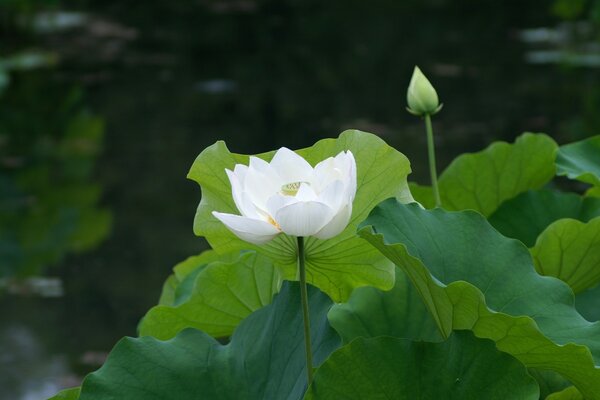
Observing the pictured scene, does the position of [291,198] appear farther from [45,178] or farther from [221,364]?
[45,178]

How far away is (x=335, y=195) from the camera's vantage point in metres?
0.83

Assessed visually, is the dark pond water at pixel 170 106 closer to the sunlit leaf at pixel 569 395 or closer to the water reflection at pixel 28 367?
the water reflection at pixel 28 367

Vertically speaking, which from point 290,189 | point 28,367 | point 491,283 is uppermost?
point 290,189

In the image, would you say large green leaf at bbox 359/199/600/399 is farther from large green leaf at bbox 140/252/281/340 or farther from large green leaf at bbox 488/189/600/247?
large green leaf at bbox 488/189/600/247

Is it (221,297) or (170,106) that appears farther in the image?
(170,106)

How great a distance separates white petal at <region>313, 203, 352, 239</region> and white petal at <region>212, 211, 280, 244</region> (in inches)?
1.2

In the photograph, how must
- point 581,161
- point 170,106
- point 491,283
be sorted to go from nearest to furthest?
point 491,283, point 581,161, point 170,106

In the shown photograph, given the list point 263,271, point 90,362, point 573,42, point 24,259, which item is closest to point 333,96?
point 573,42

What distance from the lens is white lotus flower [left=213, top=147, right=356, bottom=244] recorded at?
2.71 feet

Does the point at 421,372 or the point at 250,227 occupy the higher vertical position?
the point at 250,227

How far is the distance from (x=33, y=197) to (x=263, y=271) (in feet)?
12.8

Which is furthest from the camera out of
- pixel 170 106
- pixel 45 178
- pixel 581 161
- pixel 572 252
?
pixel 170 106

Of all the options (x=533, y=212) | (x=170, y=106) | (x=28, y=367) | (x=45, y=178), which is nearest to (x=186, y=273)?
(x=533, y=212)

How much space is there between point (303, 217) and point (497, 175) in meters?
0.60
